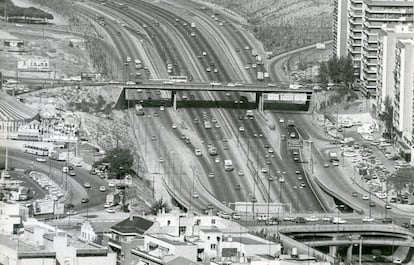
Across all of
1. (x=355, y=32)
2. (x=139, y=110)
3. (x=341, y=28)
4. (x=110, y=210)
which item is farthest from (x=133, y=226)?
(x=341, y=28)

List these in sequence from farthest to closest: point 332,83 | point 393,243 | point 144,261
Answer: point 332,83 → point 393,243 → point 144,261

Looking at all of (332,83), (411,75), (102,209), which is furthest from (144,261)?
(332,83)

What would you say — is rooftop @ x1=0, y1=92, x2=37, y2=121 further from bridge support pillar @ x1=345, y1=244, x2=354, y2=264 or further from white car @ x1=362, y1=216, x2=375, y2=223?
bridge support pillar @ x1=345, y1=244, x2=354, y2=264

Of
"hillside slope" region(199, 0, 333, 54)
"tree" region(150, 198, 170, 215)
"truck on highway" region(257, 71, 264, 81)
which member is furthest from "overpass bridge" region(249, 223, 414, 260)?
"hillside slope" region(199, 0, 333, 54)

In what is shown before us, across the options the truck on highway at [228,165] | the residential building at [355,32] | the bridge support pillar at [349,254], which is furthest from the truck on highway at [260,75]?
the bridge support pillar at [349,254]

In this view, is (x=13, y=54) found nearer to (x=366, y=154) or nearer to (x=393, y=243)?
(x=366, y=154)
